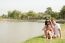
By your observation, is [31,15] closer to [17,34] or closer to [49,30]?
[17,34]

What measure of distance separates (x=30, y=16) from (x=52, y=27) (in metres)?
15.1

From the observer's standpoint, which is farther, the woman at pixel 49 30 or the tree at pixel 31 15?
the tree at pixel 31 15

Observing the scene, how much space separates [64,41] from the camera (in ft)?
19.0

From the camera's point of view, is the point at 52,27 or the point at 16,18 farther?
the point at 16,18

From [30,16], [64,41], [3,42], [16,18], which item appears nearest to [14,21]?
[16,18]

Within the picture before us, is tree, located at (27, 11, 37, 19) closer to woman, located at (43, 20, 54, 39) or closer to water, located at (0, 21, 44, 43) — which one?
water, located at (0, 21, 44, 43)

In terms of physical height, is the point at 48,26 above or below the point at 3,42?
above

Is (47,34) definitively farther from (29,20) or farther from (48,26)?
(29,20)

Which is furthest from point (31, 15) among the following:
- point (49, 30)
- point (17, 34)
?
point (49, 30)

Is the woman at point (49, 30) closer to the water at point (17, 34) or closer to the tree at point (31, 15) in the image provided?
the water at point (17, 34)

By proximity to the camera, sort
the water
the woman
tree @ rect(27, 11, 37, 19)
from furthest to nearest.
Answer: tree @ rect(27, 11, 37, 19) → the water → the woman

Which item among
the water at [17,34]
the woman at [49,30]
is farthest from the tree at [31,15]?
the woman at [49,30]

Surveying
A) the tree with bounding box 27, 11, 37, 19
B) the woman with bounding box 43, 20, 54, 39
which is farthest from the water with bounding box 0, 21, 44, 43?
the tree with bounding box 27, 11, 37, 19

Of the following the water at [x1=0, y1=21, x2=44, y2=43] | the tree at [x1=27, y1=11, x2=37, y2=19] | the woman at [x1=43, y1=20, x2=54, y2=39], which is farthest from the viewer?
the tree at [x1=27, y1=11, x2=37, y2=19]
